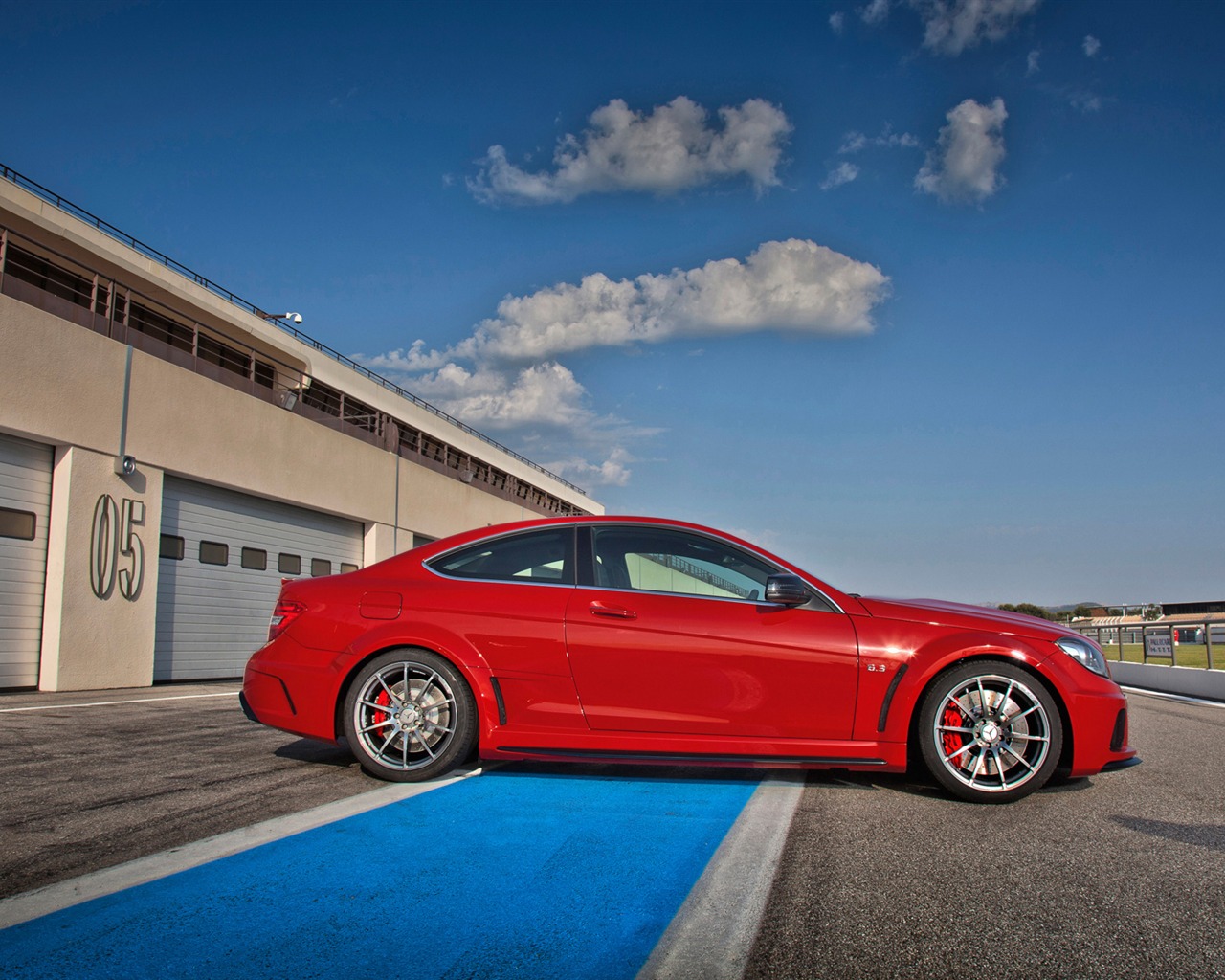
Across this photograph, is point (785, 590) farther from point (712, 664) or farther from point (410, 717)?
point (410, 717)

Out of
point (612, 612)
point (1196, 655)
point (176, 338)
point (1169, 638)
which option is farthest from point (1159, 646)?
point (176, 338)

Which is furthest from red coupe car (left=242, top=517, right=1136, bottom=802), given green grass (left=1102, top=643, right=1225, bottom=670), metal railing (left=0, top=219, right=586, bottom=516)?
green grass (left=1102, top=643, right=1225, bottom=670)

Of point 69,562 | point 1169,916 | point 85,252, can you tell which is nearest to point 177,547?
point 69,562

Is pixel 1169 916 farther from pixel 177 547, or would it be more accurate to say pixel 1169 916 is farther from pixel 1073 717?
pixel 177 547

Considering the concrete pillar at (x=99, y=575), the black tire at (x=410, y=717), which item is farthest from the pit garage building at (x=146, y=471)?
the black tire at (x=410, y=717)

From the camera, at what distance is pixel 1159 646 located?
17156 millimetres

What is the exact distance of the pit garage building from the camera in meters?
11.5

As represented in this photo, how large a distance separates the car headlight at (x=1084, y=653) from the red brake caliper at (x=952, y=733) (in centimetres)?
63

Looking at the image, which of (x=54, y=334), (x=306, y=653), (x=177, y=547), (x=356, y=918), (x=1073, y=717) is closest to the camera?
(x=356, y=918)

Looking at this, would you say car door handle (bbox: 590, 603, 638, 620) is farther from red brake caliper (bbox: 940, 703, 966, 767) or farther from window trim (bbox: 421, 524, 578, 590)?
red brake caliper (bbox: 940, 703, 966, 767)

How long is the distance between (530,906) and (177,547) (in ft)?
43.8

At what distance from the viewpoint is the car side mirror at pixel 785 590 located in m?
4.33

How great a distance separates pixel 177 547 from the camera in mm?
14078

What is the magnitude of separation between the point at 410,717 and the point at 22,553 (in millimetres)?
9546
